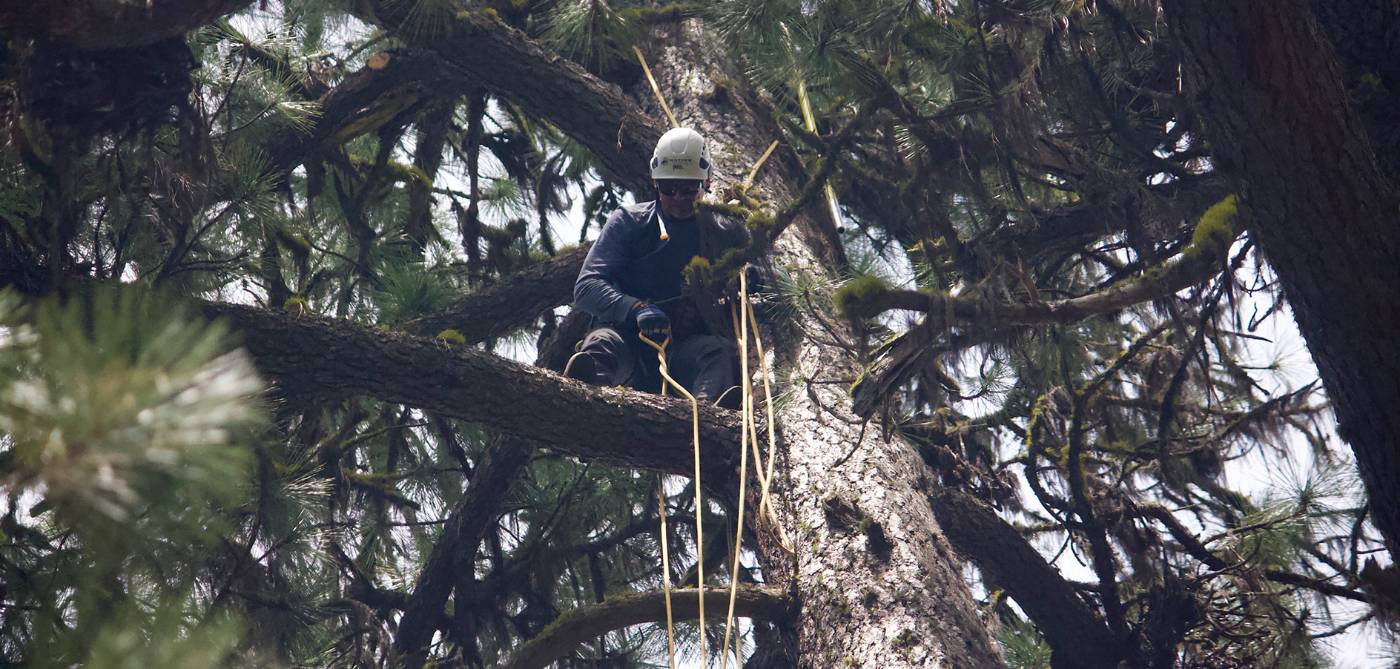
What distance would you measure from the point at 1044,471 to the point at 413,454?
292cm

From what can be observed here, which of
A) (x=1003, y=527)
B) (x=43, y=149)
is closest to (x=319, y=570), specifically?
(x=43, y=149)

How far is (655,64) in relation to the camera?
17.3 feet

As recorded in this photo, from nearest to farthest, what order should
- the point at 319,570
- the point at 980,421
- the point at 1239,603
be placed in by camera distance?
the point at 1239,603 < the point at 319,570 < the point at 980,421

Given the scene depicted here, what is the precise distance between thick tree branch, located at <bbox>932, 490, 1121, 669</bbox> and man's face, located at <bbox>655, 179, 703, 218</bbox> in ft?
5.03

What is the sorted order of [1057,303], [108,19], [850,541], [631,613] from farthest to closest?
[631,613] < [850,541] < [108,19] < [1057,303]

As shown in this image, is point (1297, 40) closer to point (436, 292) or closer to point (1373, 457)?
point (1373, 457)

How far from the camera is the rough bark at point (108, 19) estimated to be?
251cm

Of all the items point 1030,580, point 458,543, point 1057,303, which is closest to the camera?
point 1057,303

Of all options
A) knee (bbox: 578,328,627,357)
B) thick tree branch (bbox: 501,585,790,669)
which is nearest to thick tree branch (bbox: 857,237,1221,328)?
thick tree branch (bbox: 501,585,790,669)

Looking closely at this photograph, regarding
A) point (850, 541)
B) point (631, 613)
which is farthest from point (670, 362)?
point (850, 541)

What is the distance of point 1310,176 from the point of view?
2.20m

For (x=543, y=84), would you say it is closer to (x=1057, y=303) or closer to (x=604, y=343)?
(x=604, y=343)

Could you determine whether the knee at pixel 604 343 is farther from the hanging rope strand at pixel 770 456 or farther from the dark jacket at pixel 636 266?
the hanging rope strand at pixel 770 456

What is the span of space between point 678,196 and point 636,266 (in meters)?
0.33
